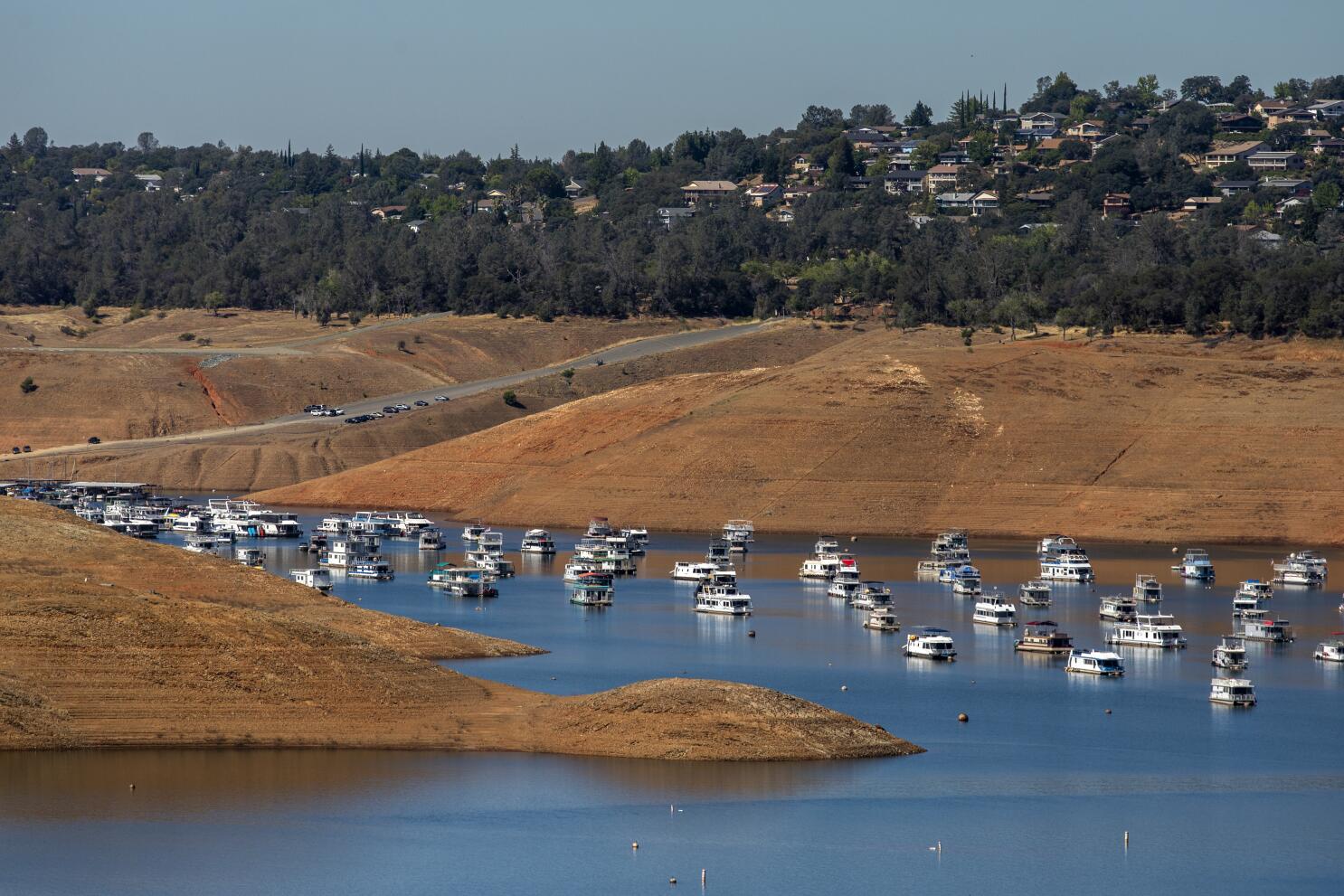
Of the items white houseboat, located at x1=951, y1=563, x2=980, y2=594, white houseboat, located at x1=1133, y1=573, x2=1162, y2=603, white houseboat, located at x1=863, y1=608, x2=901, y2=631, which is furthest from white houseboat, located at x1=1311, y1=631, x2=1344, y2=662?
white houseboat, located at x1=951, y1=563, x2=980, y2=594

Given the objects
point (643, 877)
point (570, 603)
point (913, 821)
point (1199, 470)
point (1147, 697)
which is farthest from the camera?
point (1199, 470)

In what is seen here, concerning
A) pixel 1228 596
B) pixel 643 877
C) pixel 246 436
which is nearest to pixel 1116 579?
pixel 1228 596

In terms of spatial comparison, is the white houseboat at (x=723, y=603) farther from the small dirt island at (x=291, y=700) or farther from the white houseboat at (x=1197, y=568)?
the small dirt island at (x=291, y=700)

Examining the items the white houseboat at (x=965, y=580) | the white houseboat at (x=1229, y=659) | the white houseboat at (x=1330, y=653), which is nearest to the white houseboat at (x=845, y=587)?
the white houseboat at (x=965, y=580)

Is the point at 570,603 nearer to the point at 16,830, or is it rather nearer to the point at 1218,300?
the point at 16,830

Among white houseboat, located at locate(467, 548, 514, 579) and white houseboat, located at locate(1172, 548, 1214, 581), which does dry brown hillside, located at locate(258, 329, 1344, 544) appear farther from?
white houseboat, located at locate(467, 548, 514, 579)

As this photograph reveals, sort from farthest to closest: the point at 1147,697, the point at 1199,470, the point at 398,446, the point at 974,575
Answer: the point at 398,446 < the point at 1199,470 < the point at 974,575 < the point at 1147,697

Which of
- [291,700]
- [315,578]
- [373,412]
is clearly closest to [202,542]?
[315,578]
